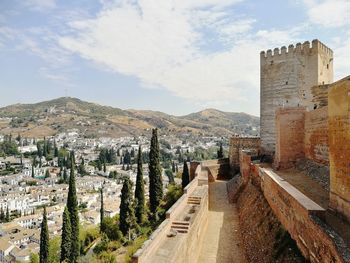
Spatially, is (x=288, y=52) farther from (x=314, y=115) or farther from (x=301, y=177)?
(x=301, y=177)

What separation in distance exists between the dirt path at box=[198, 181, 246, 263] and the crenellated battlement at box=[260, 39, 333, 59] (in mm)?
7670

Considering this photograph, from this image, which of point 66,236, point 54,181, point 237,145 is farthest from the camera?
point 54,181

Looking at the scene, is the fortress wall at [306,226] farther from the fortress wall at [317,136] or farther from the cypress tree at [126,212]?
the cypress tree at [126,212]

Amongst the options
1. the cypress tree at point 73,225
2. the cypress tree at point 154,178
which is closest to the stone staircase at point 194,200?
the cypress tree at point 154,178

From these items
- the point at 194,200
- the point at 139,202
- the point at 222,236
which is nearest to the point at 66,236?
the point at 139,202

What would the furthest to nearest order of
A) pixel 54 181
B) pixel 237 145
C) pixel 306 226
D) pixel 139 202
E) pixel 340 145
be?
pixel 54 181, pixel 139 202, pixel 237 145, pixel 340 145, pixel 306 226

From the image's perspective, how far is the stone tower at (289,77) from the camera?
15500 millimetres

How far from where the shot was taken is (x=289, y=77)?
15.9 metres

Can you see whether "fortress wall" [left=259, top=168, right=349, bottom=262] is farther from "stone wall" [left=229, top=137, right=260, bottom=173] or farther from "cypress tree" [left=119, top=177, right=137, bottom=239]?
"cypress tree" [left=119, top=177, right=137, bottom=239]

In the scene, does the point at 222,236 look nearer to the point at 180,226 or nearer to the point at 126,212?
the point at 180,226

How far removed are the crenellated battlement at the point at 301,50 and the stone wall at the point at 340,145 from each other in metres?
9.96

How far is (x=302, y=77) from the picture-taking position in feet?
51.4

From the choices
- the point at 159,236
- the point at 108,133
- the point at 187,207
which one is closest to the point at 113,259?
the point at 187,207

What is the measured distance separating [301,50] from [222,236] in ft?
32.6
